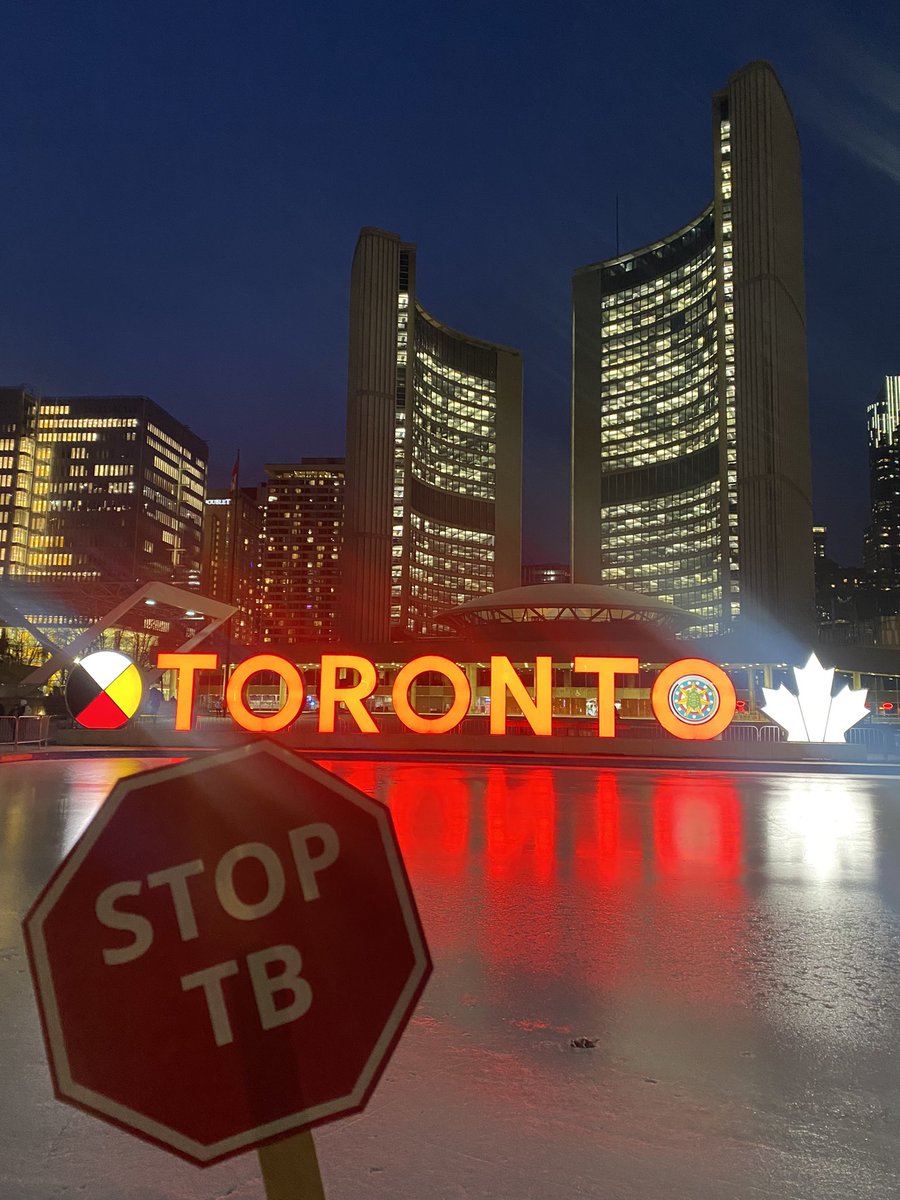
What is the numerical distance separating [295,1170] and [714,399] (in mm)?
147000

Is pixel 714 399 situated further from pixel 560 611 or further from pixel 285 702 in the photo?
pixel 285 702

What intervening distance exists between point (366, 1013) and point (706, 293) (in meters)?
156

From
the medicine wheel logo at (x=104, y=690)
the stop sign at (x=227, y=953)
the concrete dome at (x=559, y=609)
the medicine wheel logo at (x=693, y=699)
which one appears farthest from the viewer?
the concrete dome at (x=559, y=609)

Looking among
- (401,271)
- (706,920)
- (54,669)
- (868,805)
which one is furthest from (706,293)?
(706,920)

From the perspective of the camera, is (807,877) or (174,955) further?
(807,877)

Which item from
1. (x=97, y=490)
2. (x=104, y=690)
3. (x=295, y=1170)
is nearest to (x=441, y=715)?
(x=104, y=690)

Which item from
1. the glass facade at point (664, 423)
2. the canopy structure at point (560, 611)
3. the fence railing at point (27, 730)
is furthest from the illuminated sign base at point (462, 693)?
the glass facade at point (664, 423)

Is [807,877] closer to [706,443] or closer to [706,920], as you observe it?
[706,920]

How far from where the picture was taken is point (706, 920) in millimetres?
7539

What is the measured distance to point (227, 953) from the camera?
1.90 meters

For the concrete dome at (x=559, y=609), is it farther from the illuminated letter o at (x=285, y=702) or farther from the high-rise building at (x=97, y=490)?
the high-rise building at (x=97, y=490)

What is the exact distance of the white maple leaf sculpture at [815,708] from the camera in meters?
28.8

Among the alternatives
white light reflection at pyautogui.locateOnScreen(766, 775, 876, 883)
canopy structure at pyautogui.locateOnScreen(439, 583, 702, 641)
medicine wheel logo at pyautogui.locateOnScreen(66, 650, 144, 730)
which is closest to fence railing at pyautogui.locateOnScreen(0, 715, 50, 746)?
medicine wheel logo at pyautogui.locateOnScreen(66, 650, 144, 730)

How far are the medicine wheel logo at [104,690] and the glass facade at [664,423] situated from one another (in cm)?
11095
